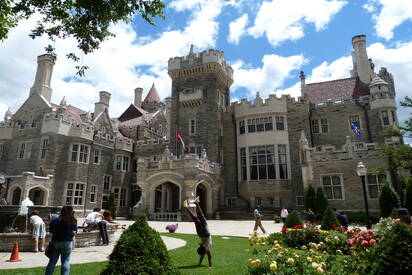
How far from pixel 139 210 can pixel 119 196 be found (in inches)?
319

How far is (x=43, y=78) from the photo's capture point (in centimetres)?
3262

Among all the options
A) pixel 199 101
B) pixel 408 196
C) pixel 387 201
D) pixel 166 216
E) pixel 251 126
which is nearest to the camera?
pixel 408 196

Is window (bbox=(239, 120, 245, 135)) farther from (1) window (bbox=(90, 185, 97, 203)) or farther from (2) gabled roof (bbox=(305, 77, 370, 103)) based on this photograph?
(1) window (bbox=(90, 185, 97, 203))

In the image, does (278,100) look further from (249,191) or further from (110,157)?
(110,157)

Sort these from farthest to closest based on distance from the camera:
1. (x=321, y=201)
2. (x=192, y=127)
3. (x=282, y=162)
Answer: (x=192, y=127)
(x=282, y=162)
(x=321, y=201)

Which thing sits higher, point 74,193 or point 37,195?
point 74,193

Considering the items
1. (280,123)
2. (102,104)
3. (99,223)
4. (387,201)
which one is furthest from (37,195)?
(387,201)

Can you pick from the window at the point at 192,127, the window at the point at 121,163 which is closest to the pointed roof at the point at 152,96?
the window at the point at 121,163

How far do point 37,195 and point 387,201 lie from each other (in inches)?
1185

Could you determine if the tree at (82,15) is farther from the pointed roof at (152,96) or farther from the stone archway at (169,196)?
the pointed roof at (152,96)

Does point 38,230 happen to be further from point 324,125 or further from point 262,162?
point 324,125

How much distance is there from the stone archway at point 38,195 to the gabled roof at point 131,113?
19.7 metres

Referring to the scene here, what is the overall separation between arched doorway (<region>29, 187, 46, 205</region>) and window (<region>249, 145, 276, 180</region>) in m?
20.1

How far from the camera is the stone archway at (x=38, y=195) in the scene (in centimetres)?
2716
